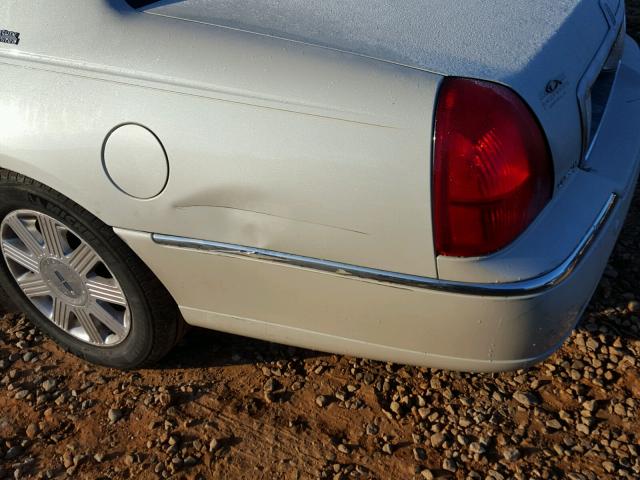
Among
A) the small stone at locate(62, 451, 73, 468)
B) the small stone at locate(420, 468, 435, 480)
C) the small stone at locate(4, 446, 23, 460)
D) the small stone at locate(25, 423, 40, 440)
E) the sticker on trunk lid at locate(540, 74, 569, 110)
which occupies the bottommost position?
the small stone at locate(4, 446, 23, 460)

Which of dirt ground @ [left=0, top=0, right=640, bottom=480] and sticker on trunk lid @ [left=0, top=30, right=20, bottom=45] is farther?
dirt ground @ [left=0, top=0, right=640, bottom=480]

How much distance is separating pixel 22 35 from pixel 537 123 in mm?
1564

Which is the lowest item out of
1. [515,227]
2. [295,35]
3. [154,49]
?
[515,227]

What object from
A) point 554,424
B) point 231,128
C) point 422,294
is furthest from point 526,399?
point 231,128

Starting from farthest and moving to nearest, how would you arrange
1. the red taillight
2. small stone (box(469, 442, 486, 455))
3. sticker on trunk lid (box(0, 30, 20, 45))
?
small stone (box(469, 442, 486, 455)), sticker on trunk lid (box(0, 30, 20, 45)), the red taillight

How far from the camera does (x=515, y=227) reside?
6.42 ft

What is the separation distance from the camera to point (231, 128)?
2.01 metres

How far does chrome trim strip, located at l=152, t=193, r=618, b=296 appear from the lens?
194 cm

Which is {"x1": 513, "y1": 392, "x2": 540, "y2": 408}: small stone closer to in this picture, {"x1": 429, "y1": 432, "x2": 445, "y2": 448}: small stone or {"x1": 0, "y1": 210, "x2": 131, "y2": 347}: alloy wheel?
{"x1": 429, "y1": 432, "x2": 445, "y2": 448}: small stone

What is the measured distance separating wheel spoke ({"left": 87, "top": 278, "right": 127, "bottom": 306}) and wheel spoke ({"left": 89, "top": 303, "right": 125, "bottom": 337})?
58mm

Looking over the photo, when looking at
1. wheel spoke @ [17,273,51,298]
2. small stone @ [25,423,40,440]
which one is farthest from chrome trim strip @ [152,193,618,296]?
small stone @ [25,423,40,440]

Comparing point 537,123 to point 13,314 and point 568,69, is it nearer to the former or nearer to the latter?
point 568,69

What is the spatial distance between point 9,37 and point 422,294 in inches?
59.1

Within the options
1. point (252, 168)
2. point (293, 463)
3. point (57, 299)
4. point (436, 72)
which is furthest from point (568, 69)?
point (57, 299)
